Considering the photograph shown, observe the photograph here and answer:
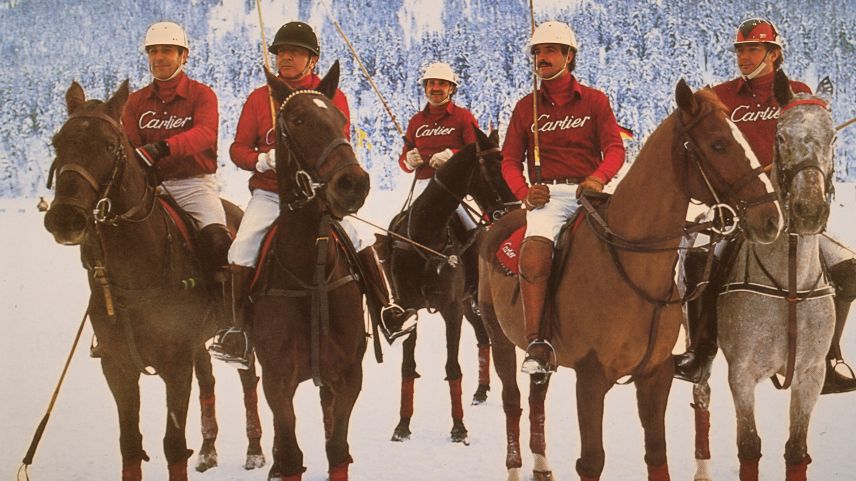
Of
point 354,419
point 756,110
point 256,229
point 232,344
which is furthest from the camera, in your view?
point 354,419

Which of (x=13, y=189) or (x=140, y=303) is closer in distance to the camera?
(x=140, y=303)

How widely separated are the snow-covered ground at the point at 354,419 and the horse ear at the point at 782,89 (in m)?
2.53

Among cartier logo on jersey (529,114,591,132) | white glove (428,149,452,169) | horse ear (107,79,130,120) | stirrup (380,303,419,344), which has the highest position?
white glove (428,149,452,169)

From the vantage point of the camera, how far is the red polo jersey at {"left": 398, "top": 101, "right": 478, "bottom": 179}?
673cm

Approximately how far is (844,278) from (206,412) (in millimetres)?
4289

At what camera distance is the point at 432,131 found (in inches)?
268

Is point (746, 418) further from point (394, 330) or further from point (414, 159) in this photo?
point (414, 159)

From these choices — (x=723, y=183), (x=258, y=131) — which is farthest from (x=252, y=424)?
(x=723, y=183)

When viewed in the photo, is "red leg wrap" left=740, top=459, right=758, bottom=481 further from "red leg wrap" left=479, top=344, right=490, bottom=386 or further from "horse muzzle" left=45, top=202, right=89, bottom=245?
"horse muzzle" left=45, top=202, right=89, bottom=245

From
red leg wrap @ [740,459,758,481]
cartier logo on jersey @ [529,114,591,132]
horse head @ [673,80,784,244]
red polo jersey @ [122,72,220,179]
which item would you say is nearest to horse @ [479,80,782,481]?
horse head @ [673,80,784,244]

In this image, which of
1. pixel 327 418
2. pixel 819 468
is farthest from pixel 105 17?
pixel 819 468

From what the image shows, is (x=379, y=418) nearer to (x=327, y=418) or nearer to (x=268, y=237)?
(x=327, y=418)

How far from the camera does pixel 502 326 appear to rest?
4551 millimetres

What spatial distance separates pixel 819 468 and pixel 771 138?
235 centimetres
